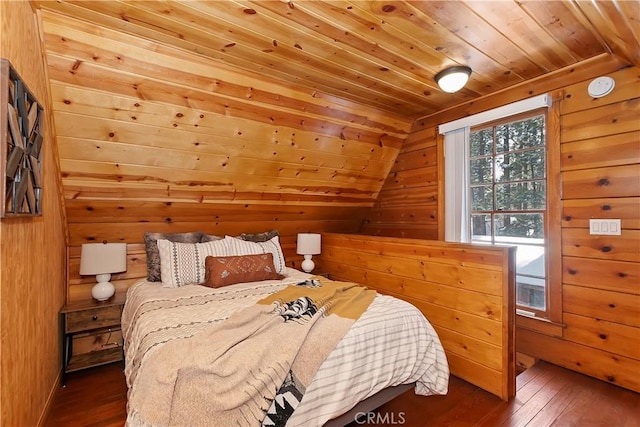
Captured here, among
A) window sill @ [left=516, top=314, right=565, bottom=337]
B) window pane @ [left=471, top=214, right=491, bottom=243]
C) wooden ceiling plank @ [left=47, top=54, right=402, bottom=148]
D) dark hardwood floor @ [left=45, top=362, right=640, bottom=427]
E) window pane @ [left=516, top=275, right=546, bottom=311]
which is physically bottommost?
dark hardwood floor @ [left=45, top=362, right=640, bottom=427]

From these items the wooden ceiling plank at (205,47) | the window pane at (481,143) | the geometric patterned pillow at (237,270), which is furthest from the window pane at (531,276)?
the geometric patterned pillow at (237,270)

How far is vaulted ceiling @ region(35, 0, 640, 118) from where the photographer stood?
5.25 ft

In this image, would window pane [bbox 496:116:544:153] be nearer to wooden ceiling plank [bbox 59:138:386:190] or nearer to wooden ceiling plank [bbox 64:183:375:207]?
wooden ceiling plank [bbox 59:138:386:190]

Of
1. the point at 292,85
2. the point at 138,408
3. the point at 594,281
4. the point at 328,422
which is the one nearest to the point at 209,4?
the point at 292,85

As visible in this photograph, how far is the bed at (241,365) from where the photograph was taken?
1.18 m

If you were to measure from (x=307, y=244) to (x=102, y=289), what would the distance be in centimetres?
191

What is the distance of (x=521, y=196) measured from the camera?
2.64 metres

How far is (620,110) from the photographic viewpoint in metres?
2.10

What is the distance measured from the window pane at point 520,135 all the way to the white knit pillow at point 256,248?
2236 millimetres

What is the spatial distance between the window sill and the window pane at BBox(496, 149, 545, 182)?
114 centimetres

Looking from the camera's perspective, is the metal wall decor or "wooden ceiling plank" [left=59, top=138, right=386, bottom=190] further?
"wooden ceiling plank" [left=59, top=138, right=386, bottom=190]

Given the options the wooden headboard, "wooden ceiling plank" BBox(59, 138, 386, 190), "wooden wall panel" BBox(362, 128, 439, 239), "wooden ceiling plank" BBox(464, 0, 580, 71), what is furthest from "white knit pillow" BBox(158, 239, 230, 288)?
"wooden ceiling plank" BBox(464, 0, 580, 71)

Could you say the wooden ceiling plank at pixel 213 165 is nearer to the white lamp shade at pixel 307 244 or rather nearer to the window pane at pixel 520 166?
the white lamp shade at pixel 307 244

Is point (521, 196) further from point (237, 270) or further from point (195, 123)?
point (195, 123)
